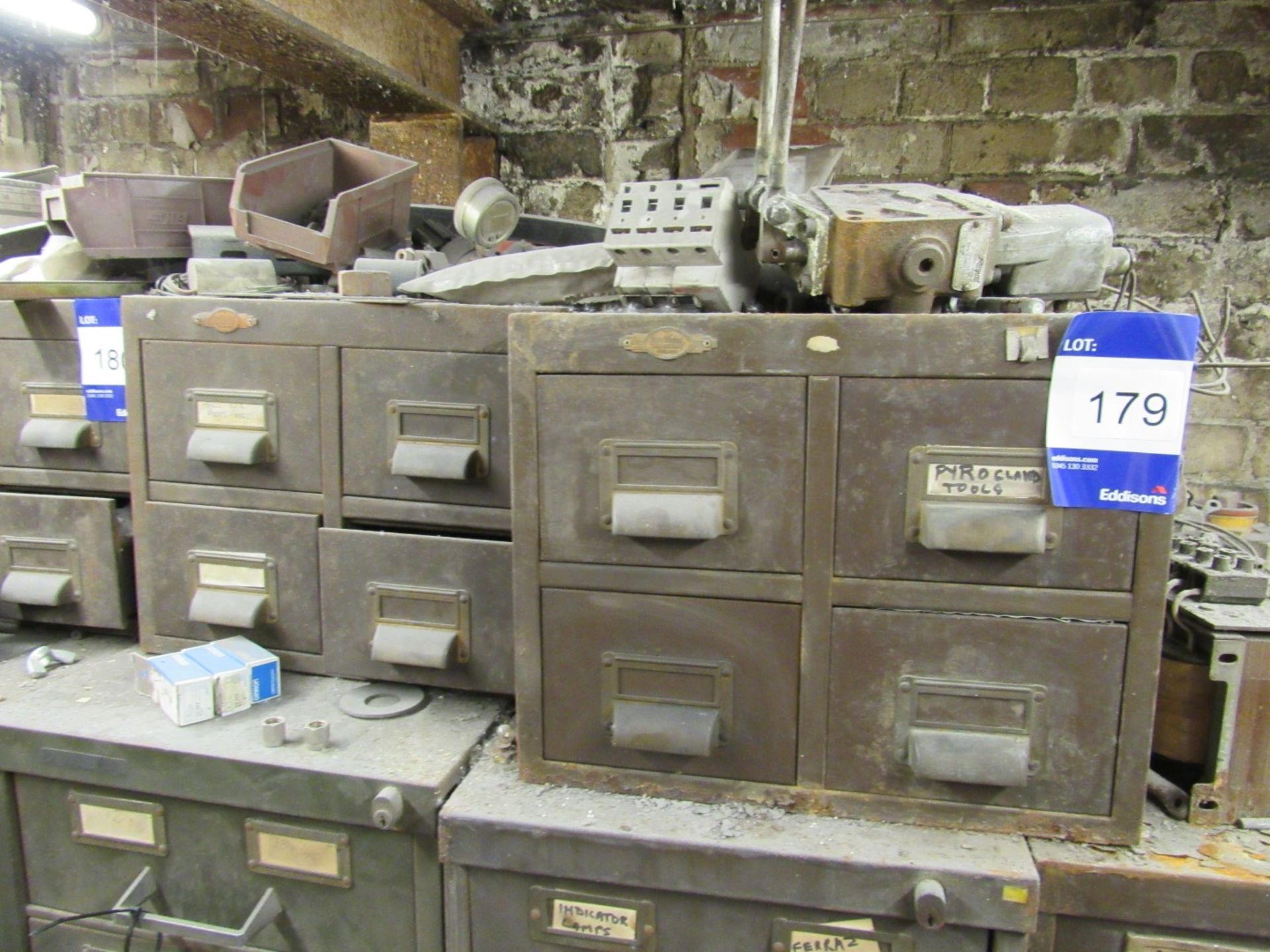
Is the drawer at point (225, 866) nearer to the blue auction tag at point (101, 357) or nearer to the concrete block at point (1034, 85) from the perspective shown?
the blue auction tag at point (101, 357)

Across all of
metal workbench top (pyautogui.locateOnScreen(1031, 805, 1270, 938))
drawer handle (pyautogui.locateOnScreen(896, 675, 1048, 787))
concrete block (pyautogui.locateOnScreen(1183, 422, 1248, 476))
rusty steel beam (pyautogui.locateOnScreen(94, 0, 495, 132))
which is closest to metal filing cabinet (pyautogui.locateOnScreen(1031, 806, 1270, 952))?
metal workbench top (pyautogui.locateOnScreen(1031, 805, 1270, 938))

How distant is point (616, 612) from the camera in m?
0.95

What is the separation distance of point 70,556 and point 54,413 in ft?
0.73

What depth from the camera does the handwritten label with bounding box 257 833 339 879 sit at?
3.35 feet

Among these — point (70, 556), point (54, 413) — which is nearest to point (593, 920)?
point (70, 556)

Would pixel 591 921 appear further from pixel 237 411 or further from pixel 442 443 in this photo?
pixel 237 411

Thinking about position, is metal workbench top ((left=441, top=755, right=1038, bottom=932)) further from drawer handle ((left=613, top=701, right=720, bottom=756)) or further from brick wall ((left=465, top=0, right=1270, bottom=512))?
brick wall ((left=465, top=0, right=1270, bottom=512))

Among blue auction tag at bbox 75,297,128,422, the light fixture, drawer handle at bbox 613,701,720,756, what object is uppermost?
the light fixture

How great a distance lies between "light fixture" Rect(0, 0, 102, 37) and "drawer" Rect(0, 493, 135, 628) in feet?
3.81

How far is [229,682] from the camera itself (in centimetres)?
113

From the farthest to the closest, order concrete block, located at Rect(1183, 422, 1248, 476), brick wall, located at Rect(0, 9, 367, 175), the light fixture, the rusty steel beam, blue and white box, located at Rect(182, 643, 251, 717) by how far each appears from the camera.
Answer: brick wall, located at Rect(0, 9, 367, 175)
concrete block, located at Rect(1183, 422, 1248, 476)
the light fixture
the rusty steel beam
blue and white box, located at Rect(182, 643, 251, 717)

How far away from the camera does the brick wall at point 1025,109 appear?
5.98 feet

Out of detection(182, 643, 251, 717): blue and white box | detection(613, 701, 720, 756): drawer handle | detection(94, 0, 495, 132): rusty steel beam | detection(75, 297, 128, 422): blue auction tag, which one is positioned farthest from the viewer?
detection(94, 0, 495, 132): rusty steel beam

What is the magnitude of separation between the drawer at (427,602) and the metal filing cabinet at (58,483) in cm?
42
